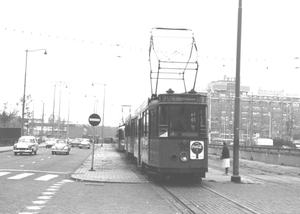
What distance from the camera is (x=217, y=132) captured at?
96562 millimetres

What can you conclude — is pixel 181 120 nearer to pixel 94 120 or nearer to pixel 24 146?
pixel 94 120

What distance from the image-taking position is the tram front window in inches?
593

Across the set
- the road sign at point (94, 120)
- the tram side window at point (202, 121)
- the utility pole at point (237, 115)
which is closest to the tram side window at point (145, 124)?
the tram side window at point (202, 121)

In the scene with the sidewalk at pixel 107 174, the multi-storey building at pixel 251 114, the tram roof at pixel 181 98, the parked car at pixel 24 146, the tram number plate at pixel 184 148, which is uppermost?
the multi-storey building at pixel 251 114

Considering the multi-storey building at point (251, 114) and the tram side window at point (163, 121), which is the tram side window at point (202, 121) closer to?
the tram side window at point (163, 121)

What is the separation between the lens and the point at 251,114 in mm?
94562

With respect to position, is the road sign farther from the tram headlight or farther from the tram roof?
the tram headlight

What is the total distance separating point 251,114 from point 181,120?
269 ft

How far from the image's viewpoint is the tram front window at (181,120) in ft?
49.4

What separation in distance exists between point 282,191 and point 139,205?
592 centimetres

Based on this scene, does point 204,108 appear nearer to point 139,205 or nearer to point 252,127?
point 139,205

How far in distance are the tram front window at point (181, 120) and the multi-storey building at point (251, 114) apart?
7729 cm

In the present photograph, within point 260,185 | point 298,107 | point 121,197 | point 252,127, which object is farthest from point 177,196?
point 298,107

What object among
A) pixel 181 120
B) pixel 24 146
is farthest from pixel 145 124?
pixel 24 146
